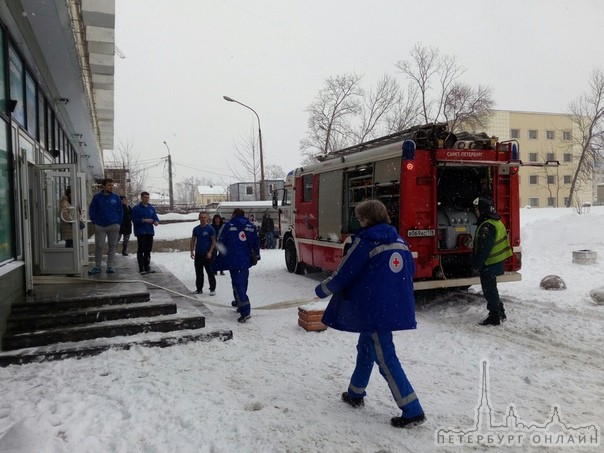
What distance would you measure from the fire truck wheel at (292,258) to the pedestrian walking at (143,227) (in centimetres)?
405

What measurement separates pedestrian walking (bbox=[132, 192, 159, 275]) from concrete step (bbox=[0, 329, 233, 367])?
4.19m

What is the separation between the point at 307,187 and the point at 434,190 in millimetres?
4240

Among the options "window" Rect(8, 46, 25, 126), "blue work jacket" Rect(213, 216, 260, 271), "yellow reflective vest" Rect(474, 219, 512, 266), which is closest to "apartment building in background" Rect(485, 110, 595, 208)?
"yellow reflective vest" Rect(474, 219, 512, 266)

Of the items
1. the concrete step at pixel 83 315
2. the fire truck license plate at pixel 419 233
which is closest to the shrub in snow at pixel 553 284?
the fire truck license plate at pixel 419 233

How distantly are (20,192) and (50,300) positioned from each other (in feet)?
5.37

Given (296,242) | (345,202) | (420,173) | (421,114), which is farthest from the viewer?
(421,114)

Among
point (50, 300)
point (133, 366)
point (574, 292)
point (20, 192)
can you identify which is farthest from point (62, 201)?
point (574, 292)

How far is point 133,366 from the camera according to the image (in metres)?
4.95

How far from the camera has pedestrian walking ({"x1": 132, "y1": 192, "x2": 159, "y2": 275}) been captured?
31.8 feet

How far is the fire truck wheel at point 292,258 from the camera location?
12.6 meters

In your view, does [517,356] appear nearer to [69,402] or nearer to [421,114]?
[69,402]

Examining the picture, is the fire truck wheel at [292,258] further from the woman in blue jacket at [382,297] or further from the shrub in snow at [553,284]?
the woman in blue jacket at [382,297]

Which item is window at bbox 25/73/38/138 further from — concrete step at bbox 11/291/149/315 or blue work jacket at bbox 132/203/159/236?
concrete step at bbox 11/291/149/315

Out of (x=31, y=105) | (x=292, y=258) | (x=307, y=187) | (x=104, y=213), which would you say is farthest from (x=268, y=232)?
(x=31, y=105)
